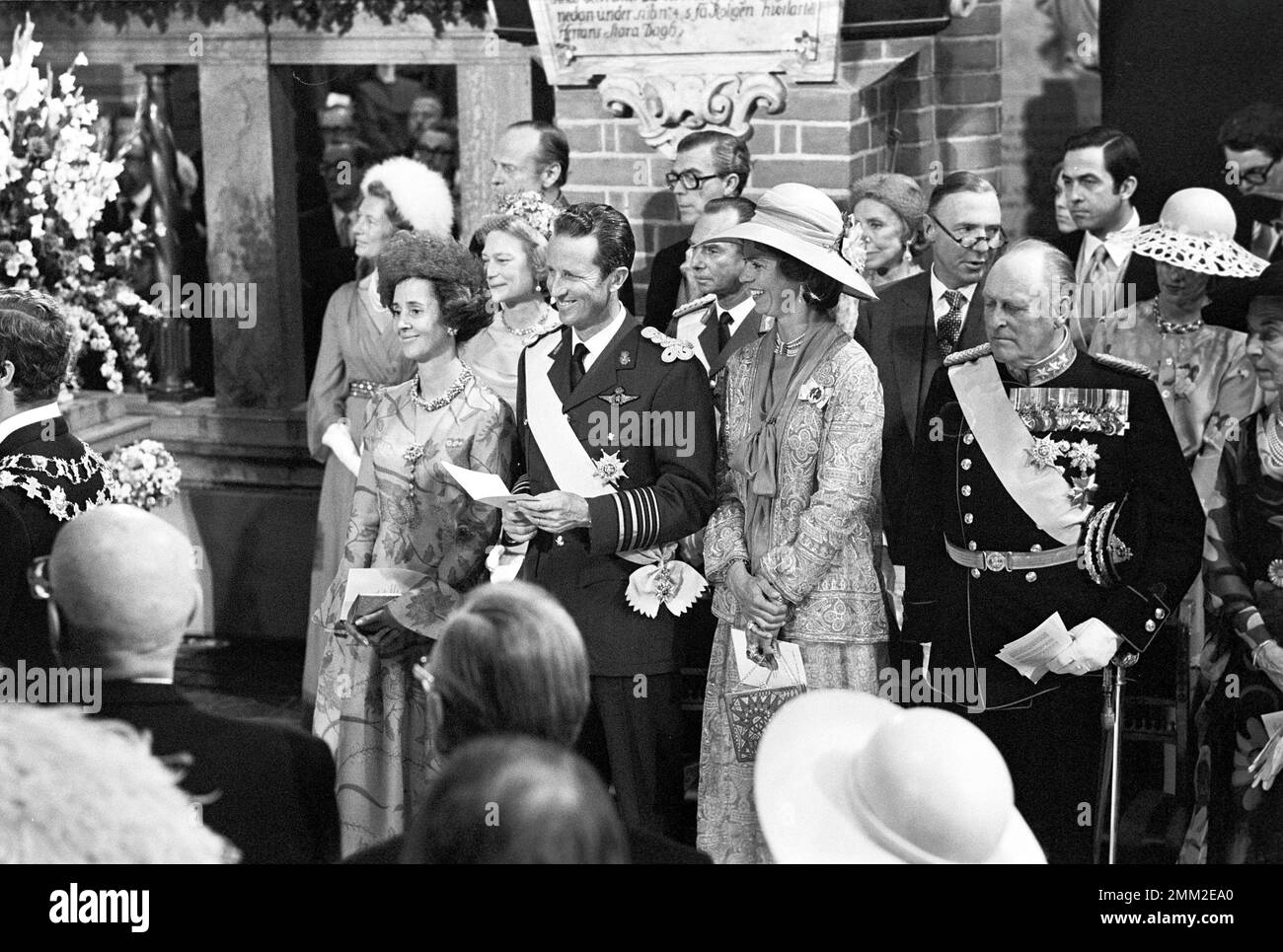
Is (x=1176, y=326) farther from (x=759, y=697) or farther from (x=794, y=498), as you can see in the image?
(x=759, y=697)

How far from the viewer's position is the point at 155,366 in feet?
24.4

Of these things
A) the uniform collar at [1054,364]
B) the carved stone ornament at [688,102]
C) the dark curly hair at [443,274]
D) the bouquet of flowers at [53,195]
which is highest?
the carved stone ornament at [688,102]

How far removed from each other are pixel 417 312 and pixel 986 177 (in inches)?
108

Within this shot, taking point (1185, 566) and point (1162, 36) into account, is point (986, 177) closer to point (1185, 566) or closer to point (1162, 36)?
point (1162, 36)

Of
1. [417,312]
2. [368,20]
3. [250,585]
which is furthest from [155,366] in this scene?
[417,312]

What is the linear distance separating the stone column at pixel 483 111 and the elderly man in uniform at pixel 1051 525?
2763 millimetres

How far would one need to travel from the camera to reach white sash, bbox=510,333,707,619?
15.2 feet

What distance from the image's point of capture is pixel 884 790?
9.54 ft

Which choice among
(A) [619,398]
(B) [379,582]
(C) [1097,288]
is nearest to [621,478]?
(A) [619,398]

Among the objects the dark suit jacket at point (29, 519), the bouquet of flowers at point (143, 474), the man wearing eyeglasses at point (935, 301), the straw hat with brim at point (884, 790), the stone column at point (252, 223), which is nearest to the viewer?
the straw hat with brim at point (884, 790)

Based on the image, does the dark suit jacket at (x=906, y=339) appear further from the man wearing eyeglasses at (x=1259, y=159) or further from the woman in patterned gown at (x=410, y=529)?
the man wearing eyeglasses at (x=1259, y=159)

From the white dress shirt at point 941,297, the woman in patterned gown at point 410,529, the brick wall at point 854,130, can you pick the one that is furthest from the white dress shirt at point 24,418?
the white dress shirt at point 941,297

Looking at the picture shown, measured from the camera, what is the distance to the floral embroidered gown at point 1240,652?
14.8ft

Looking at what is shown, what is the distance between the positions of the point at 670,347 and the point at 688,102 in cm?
165
